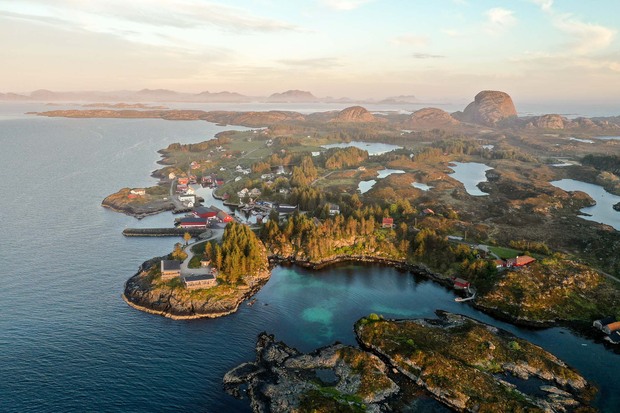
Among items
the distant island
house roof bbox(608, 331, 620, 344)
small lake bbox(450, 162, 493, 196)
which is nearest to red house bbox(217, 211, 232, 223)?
the distant island

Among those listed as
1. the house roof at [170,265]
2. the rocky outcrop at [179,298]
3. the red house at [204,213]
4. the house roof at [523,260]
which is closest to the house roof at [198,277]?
the rocky outcrop at [179,298]

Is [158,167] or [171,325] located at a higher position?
[158,167]

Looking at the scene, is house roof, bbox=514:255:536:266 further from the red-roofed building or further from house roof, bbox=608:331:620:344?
house roof, bbox=608:331:620:344

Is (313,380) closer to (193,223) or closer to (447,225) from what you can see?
(193,223)

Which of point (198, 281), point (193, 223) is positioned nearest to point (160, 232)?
point (193, 223)

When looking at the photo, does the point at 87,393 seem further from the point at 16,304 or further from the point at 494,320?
the point at 494,320

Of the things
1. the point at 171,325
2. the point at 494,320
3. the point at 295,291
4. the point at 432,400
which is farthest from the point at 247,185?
the point at 432,400
